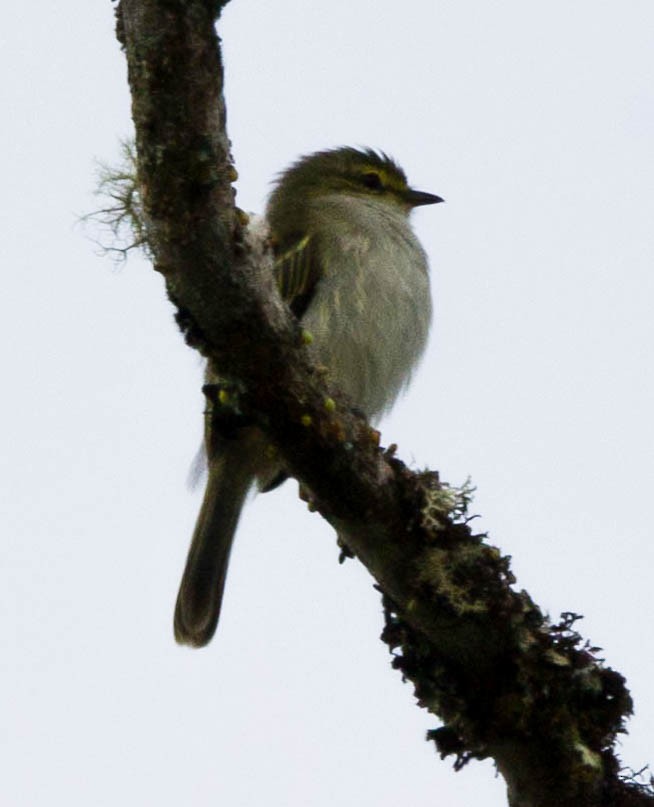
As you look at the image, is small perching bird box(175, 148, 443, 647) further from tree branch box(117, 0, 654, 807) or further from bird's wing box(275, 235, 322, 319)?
tree branch box(117, 0, 654, 807)

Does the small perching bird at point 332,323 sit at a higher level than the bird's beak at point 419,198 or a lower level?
lower

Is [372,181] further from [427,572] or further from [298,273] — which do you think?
[427,572]

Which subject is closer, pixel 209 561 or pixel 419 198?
pixel 209 561

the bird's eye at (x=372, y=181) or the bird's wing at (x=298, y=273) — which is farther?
the bird's eye at (x=372, y=181)

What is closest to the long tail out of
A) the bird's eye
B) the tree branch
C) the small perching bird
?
the small perching bird

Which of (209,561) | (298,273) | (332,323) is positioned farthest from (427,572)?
(209,561)

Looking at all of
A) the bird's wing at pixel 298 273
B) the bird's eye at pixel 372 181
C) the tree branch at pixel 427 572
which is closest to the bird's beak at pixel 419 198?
the bird's eye at pixel 372 181

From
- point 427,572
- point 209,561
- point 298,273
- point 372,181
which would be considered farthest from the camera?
point 372,181

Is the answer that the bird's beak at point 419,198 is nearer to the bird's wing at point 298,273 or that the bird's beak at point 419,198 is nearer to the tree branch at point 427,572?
the bird's wing at point 298,273
